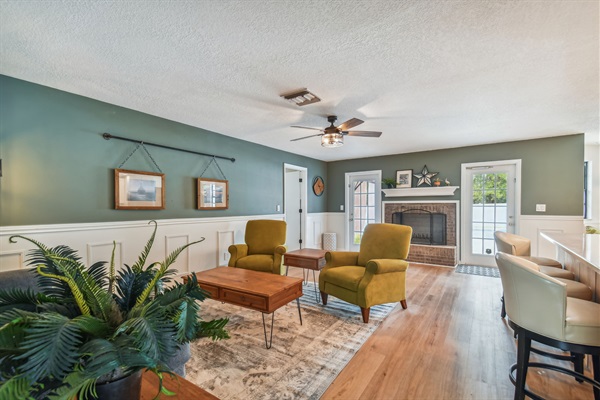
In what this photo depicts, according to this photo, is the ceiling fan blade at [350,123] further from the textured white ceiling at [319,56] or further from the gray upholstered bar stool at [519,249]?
the gray upholstered bar stool at [519,249]

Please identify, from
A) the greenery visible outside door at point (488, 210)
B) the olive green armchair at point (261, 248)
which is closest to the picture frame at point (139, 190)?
the olive green armchair at point (261, 248)

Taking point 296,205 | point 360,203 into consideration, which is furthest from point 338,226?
point 296,205

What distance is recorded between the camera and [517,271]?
156cm

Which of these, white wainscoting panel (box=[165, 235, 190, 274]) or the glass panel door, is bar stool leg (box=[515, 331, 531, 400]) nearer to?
white wainscoting panel (box=[165, 235, 190, 274])

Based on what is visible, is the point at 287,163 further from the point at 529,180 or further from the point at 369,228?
the point at 529,180

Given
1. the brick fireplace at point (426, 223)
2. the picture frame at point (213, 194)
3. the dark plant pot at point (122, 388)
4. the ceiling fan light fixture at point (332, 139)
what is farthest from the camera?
the brick fireplace at point (426, 223)

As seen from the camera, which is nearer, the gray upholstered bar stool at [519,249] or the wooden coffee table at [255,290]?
the wooden coffee table at [255,290]

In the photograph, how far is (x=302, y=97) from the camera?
2.91 metres

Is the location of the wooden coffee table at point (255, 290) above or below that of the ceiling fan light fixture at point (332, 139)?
below

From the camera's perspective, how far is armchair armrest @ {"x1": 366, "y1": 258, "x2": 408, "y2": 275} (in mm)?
2836

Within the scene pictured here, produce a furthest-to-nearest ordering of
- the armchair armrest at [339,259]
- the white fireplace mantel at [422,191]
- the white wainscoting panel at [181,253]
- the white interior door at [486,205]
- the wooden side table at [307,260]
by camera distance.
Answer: the white fireplace mantel at [422,191]
the white interior door at [486,205]
the white wainscoting panel at [181,253]
the wooden side table at [307,260]
the armchair armrest at [339,259]

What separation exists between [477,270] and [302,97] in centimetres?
454

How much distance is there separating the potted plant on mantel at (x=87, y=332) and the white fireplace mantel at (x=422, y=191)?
5.84 meters

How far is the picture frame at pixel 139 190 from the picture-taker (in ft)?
10.8
